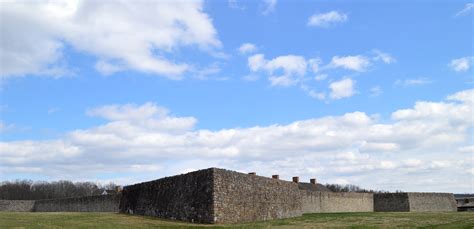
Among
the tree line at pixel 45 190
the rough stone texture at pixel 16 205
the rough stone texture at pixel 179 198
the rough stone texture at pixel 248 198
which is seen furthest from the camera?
the tree line at pixel 45 190

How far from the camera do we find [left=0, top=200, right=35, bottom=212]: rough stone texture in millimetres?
65012

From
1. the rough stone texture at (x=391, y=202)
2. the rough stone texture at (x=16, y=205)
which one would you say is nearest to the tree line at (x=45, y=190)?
the rough stone texture at (x=16, y=205)

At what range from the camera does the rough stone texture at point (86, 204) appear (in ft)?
150

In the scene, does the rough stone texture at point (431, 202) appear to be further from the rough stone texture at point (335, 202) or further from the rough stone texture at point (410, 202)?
the rough stone texture at point (335, 202)

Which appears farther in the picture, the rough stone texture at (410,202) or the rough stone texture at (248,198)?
the rough stone texture at (410,202)

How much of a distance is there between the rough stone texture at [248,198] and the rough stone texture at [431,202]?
2900 cm

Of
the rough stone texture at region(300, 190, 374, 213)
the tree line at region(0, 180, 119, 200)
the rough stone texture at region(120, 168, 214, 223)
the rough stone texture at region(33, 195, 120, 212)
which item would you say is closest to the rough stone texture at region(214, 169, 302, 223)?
the rough stone texture at region(120, 168, 214, 223)

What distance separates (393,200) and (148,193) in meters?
36.6

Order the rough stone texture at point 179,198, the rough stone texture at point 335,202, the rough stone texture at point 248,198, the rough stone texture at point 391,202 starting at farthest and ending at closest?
1. the rough stone texture at point 391,202
2. the rough stone texture at point 335,202
3. the rough stone texture at point 248,198
4. the rough stone texture at point 179,198

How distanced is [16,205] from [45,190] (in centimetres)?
5465

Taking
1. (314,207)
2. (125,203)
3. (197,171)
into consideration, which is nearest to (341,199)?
(314,207)

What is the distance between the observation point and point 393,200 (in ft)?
192

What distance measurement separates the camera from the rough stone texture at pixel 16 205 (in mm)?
65012

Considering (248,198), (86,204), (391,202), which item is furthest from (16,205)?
(248,198)
